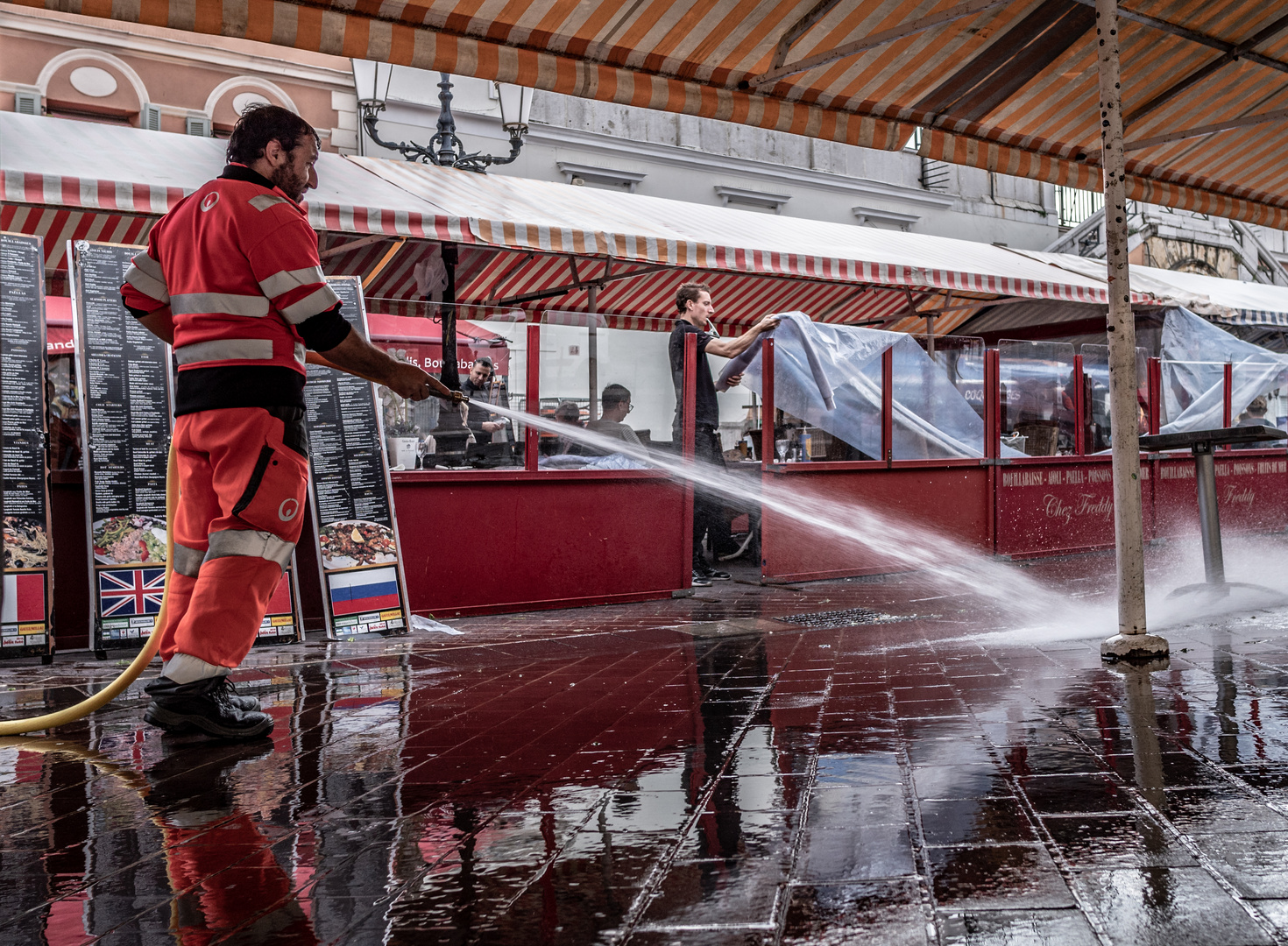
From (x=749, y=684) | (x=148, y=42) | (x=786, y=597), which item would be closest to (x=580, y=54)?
(x=749, y=684)

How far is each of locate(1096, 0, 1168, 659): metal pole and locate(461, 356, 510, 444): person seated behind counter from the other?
4.09m

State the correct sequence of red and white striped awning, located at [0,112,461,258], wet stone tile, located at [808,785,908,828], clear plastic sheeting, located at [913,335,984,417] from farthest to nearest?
1. clear plastic sheeting, located at [913,335,984,417]
2. red and white striped awning, located at [0,112,461,258]
3. wet stone tile, located at [808,785,908,828]

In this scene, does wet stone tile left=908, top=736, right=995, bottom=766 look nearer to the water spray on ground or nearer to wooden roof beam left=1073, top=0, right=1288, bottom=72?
the water spray on ground

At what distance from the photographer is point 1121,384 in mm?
4656

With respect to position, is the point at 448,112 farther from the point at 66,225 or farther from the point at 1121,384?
the point at 1121,384

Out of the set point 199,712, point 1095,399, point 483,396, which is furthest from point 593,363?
point 1095,399

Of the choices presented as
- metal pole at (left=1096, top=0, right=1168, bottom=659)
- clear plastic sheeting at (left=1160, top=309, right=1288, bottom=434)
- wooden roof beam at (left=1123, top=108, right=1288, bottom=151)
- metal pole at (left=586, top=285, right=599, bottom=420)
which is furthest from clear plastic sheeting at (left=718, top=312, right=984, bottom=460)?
metal pole at (left=1096, top=0, right=1168, bottom=659)

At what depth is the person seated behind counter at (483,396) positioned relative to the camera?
747 centimetres

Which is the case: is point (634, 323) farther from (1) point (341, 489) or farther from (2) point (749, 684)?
(2) point (749, 684)

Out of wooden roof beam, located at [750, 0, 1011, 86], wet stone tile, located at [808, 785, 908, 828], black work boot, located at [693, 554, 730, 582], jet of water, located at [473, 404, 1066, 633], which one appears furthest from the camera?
black work boot, located at [693, 554, 730, 582]

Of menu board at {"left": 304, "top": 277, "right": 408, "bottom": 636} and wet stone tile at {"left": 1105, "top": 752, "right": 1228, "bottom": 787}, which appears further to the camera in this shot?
menu board at {"left": 304, "top": 277, "right": 408, "bottom": 636}

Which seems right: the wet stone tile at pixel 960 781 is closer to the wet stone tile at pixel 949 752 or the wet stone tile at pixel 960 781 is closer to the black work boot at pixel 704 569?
the wet stone tile at pixel 949 752

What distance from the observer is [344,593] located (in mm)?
6652

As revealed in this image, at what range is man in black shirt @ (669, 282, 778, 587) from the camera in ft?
28.1
